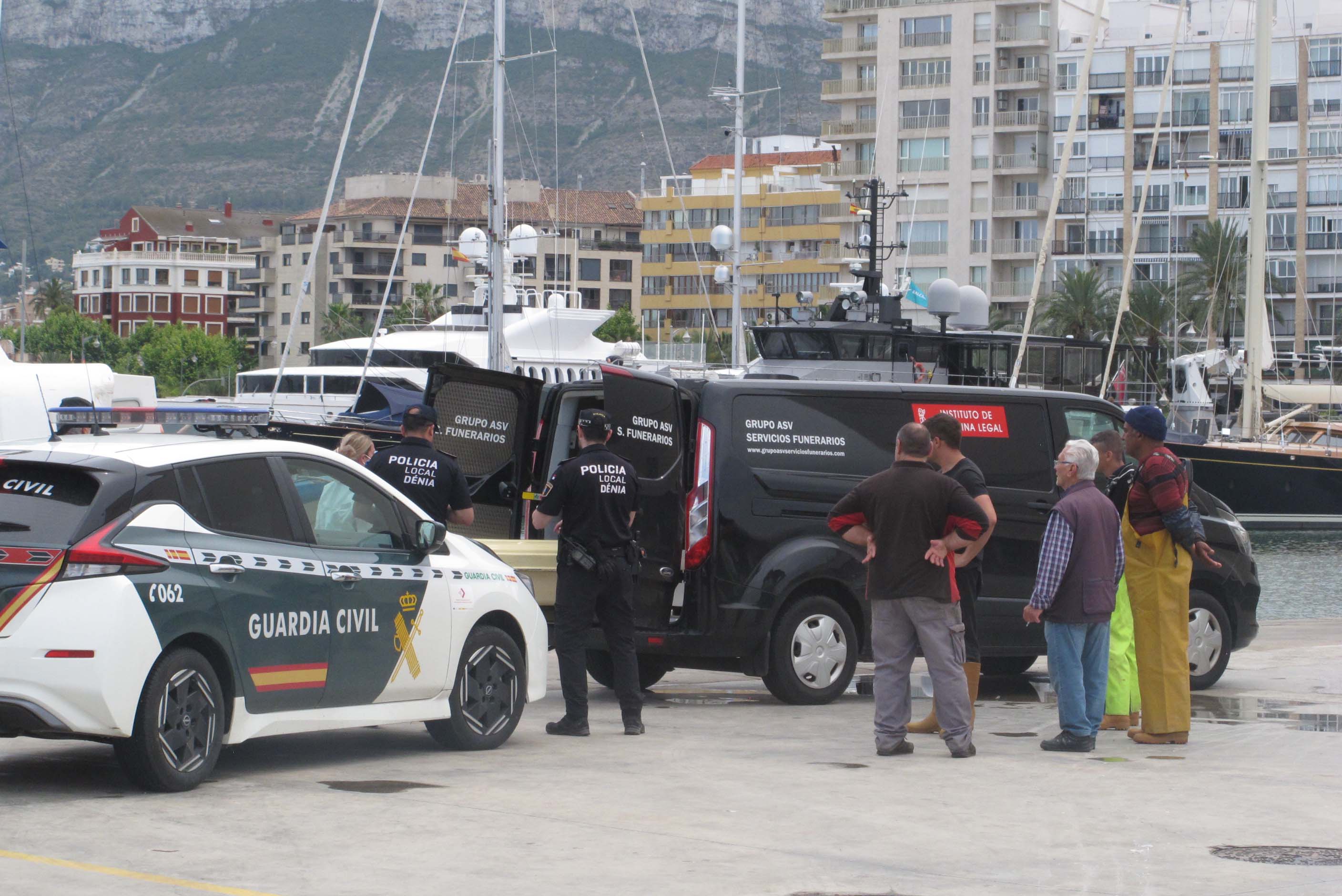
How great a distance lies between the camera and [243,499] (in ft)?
26.1

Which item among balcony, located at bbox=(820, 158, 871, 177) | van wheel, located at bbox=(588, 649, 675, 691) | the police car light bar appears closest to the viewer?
van wheel, located at bbox=(588, 649, 675, 691)

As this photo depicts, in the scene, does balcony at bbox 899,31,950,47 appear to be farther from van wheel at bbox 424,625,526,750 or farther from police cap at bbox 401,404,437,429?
van wheel at bbox 424,625,526,750

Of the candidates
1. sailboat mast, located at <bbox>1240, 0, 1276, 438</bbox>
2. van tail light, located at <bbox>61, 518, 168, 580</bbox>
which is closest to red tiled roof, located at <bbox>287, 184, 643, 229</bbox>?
sailboat mast, located at <bbox>1240, 0, 1276, 438</bbox>

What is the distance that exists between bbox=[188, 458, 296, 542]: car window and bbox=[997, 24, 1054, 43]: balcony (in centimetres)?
9163

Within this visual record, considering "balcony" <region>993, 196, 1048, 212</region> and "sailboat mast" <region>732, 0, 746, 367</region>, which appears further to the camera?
"balcony" <region>993, 196, 1048, 212</region>

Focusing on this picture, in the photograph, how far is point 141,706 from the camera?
7211 mm

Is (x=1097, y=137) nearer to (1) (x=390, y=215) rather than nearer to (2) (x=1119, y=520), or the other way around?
(1) (x=390, y=215)

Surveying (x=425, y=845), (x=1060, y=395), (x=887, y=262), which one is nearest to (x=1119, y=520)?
(x=1060, y=395)

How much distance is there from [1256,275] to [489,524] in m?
34.7

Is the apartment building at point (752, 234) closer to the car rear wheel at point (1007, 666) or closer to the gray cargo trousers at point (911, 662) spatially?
the car rear wheel at point (1007, 666)

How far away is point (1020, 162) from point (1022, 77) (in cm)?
462

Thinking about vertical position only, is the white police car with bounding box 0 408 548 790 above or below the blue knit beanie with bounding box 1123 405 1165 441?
below

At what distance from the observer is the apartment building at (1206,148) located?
8969 centimetres

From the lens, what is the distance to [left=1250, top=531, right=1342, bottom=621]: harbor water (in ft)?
80.6
